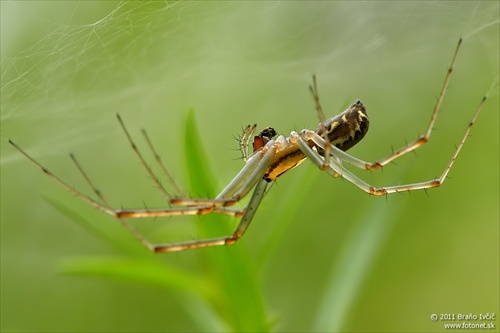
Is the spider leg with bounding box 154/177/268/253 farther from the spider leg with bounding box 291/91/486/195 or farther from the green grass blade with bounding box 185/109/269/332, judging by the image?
the spider leg with bounding box 291/91/486/195

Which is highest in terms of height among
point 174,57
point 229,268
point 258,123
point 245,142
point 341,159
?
point 174,57

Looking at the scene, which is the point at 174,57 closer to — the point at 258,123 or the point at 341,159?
the point at 258,123

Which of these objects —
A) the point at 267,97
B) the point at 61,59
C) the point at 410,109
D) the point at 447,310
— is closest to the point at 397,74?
the point at 410,109

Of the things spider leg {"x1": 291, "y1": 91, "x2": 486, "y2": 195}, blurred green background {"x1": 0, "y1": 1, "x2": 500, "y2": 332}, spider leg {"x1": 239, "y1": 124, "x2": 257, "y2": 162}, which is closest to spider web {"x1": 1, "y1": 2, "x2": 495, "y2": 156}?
blurred green background {"x1": 0, "y1": 1, "x2": 500, "y2": 332}

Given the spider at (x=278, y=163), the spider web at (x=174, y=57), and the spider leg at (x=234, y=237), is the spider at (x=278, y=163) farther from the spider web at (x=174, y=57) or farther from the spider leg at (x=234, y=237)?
the spider web at (x=174, y=57)

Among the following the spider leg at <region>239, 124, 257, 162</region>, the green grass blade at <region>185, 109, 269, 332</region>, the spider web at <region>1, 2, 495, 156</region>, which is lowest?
the green grass blade at <region>185, 109, 269, 332</region>

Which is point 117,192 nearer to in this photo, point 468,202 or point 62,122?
point 62,122

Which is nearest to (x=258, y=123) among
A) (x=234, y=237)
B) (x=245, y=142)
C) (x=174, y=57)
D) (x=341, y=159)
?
(x=174, y=57)
